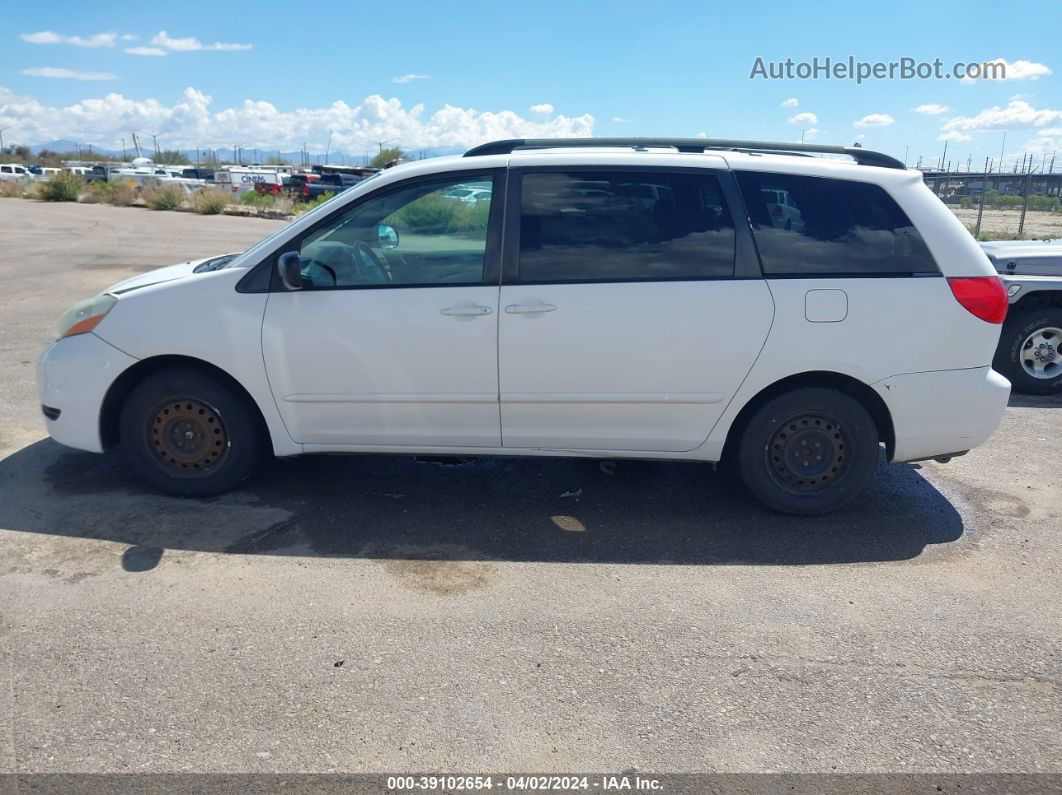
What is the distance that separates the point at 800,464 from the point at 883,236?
132 cm

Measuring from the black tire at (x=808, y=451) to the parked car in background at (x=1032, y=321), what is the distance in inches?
150

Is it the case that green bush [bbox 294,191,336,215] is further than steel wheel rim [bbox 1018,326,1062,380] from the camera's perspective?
Yes

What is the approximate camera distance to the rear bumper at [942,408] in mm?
4762

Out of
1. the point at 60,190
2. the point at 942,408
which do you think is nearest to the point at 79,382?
the point at 942,408

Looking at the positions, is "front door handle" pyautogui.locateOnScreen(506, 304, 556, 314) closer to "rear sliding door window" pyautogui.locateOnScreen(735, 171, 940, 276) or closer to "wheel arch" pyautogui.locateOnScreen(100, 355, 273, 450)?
"rear sliding door window" pyautogui.locateOnScreen(735, 171, 940, 276)

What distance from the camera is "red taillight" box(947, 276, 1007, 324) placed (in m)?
4.70

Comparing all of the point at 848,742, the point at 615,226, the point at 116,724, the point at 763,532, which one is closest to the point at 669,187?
the point at 615,226

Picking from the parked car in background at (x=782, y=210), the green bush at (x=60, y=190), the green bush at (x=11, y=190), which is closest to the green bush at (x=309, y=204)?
the green bush at (x=60, y=190)

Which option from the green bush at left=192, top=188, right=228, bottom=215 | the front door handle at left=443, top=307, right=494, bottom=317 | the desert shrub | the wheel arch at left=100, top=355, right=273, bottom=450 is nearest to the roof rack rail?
Result: the front door handle at left=443, top=307, right=494, bottom=317

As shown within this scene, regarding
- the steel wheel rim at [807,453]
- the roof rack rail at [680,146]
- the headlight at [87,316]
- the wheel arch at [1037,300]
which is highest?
the roof rack rail at [680,146]

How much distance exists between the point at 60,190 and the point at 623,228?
1417 inches

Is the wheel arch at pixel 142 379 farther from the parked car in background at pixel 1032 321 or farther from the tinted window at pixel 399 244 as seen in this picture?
the parked car in background at pixel 1032 321

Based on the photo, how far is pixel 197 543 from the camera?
4.55 m

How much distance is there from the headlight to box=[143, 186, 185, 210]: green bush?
1184 inches
